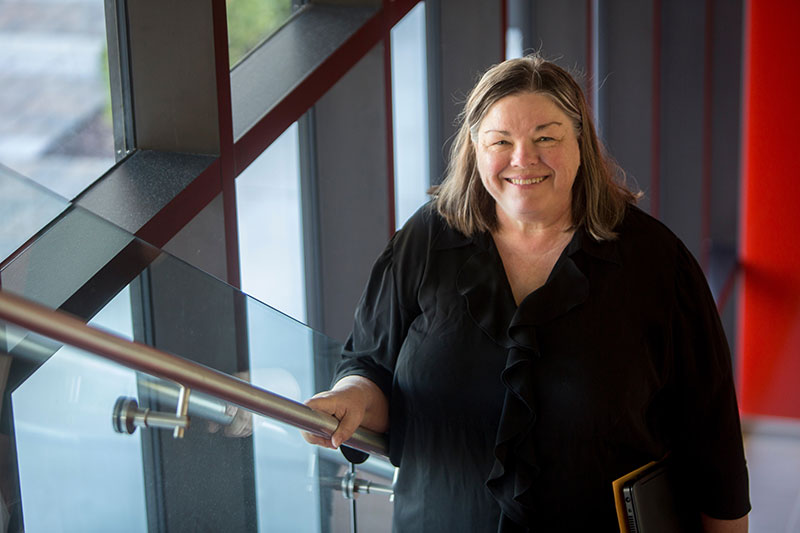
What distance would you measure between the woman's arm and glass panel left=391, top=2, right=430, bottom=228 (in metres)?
3.32

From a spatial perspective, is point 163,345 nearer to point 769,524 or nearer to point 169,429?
point 169,429

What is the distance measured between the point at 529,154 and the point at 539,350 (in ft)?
1.27

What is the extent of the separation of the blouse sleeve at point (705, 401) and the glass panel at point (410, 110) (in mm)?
3302

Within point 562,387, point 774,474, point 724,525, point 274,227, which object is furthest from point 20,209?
point 774,474

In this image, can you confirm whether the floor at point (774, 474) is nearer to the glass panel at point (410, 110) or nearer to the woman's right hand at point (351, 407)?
the glass panel at point (410, 110)

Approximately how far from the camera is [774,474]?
657cm

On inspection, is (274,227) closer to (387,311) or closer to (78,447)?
(387,311)

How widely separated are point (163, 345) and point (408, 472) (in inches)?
23.6

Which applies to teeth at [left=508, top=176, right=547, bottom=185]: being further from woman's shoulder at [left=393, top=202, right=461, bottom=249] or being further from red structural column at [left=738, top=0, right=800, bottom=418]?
red structural column at [left=738, top=0, right=800, bottom=418]

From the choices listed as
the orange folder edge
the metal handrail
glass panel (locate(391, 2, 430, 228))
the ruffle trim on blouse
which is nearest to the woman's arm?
the orange folder edge

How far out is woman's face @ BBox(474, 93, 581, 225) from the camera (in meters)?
1.88

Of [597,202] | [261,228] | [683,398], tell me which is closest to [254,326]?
[597,202]

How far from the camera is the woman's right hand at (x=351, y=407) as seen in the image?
6.12 feet

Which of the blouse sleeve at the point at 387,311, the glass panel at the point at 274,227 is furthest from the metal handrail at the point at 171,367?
the glass panel at the point at 274,227
